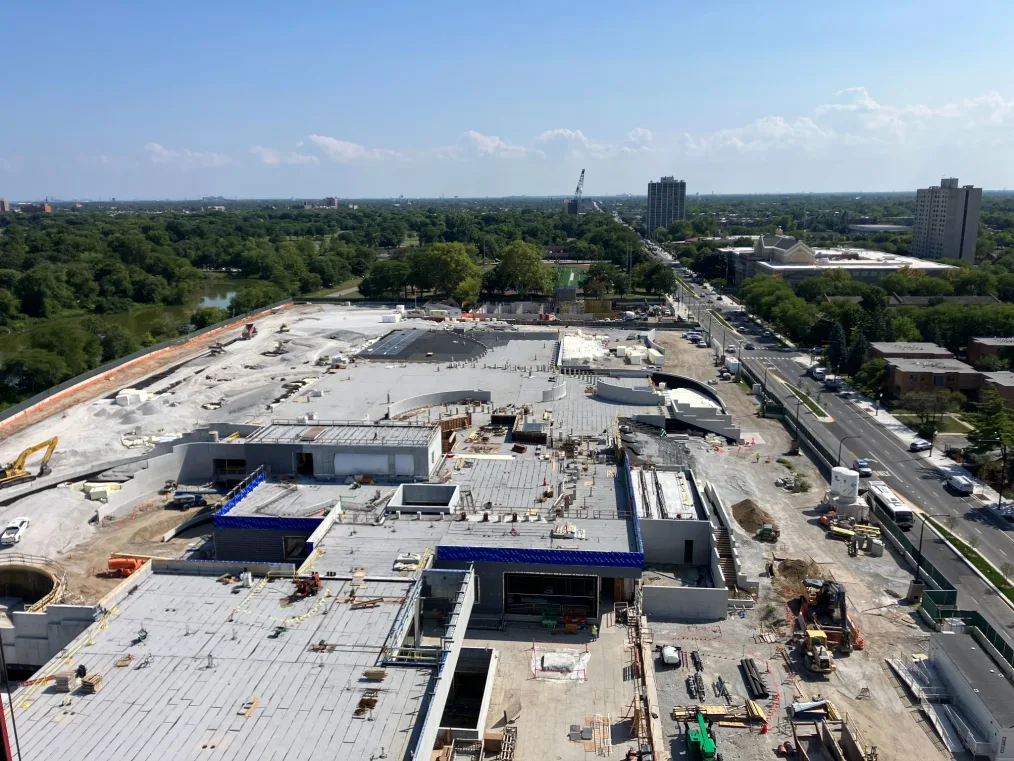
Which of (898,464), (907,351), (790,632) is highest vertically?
(907,351)

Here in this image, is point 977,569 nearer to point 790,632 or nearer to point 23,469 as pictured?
point 790,632

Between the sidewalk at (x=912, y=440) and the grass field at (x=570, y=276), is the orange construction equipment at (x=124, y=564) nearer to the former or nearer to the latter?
the sidewalk at (x=912, y=440)

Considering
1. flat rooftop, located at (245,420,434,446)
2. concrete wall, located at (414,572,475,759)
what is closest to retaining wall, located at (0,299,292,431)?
flat rooftop, located at (245,420,434,446)

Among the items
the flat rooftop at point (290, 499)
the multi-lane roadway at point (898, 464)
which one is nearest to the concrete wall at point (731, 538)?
the multi-lane roadway at point (898, 464)

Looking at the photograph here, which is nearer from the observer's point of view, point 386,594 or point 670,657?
point 386,594

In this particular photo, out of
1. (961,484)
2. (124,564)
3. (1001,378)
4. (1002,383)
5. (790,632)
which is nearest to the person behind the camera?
(790,632)

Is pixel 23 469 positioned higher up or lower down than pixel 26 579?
higher up

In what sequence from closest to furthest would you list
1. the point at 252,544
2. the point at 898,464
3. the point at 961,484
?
the point at 252,544
the point at 961,484
the point at 898,464

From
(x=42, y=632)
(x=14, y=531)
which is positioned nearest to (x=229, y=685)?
(x=42, y=632)

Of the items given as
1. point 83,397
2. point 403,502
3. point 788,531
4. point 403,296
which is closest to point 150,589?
point 403,502
